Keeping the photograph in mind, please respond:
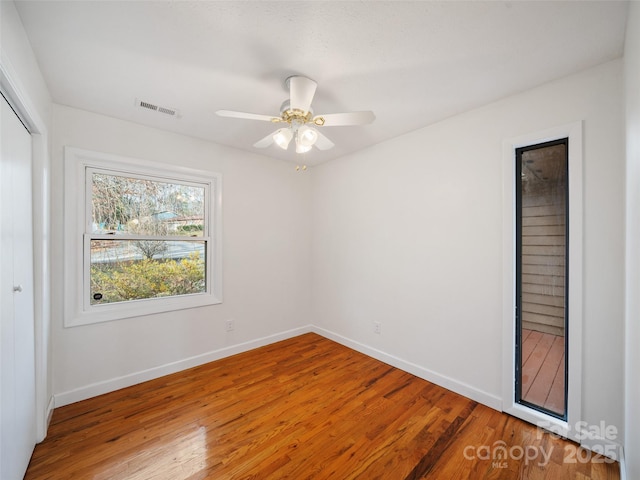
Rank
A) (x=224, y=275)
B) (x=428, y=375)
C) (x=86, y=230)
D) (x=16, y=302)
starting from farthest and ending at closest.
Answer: (x=224, y=275) < (x=428, y=375) < (x=86, y=230) < (x=16, y=302)

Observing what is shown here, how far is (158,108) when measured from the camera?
7.26 ft

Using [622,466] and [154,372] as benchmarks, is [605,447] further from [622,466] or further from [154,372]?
[154,372]

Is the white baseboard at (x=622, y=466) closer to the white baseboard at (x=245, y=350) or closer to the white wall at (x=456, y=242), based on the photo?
the white wall at (x=456, y=242)

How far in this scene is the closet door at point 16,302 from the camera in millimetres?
1214

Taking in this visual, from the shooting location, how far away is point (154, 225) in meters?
2.68

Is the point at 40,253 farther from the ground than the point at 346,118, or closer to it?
closer to it

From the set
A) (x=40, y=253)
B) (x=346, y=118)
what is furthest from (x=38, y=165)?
(x=346, y=118)

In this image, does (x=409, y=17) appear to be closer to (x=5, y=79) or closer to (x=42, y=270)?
(x=5, y=79)

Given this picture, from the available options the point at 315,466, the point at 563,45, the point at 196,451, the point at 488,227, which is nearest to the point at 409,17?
the point at 563,45

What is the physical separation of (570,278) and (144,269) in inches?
140

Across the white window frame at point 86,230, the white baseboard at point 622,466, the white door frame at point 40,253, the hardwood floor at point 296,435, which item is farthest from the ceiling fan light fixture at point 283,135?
the white baseboard at point 622,466

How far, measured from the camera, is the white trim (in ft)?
5.67

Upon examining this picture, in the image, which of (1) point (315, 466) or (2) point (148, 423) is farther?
(2) point (148, 423)

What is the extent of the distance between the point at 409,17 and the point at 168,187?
8.43 ft
